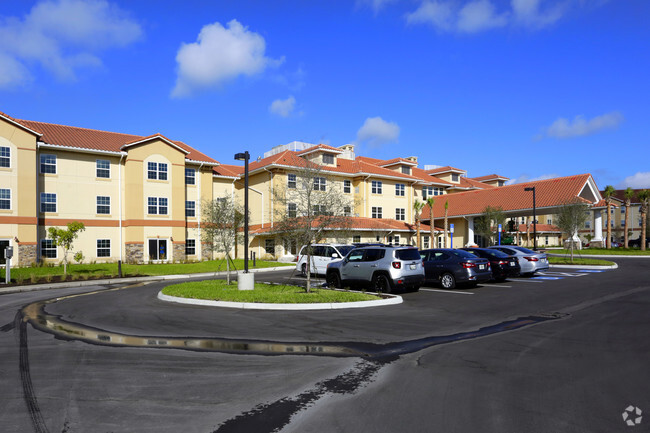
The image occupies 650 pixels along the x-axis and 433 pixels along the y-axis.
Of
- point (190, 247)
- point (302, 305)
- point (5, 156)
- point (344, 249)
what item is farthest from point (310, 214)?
point (5, 156)

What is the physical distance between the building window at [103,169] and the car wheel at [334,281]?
26497 millimetres

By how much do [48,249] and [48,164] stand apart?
642 cm

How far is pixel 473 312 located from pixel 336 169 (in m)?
33.7

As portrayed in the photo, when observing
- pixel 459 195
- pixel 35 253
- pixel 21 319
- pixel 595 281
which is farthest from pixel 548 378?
pixel 459 195

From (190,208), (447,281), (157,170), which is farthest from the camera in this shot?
(190,208)

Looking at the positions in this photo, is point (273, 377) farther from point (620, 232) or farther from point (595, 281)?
point (620, 232)

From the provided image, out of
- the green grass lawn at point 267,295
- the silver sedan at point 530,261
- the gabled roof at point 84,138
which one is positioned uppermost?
the gabled roof at point 84,138

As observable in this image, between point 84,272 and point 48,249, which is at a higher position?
point 48,249

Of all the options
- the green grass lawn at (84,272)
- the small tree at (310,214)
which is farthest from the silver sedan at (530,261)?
the green grass lawn at (84,272)

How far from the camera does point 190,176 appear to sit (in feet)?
136

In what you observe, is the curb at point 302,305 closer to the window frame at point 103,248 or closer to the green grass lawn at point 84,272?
the green grass lawn at point 84,272

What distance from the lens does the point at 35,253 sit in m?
33.5

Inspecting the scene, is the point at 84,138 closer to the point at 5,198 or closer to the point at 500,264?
the point at 5,198

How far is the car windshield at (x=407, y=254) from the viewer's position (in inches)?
647
